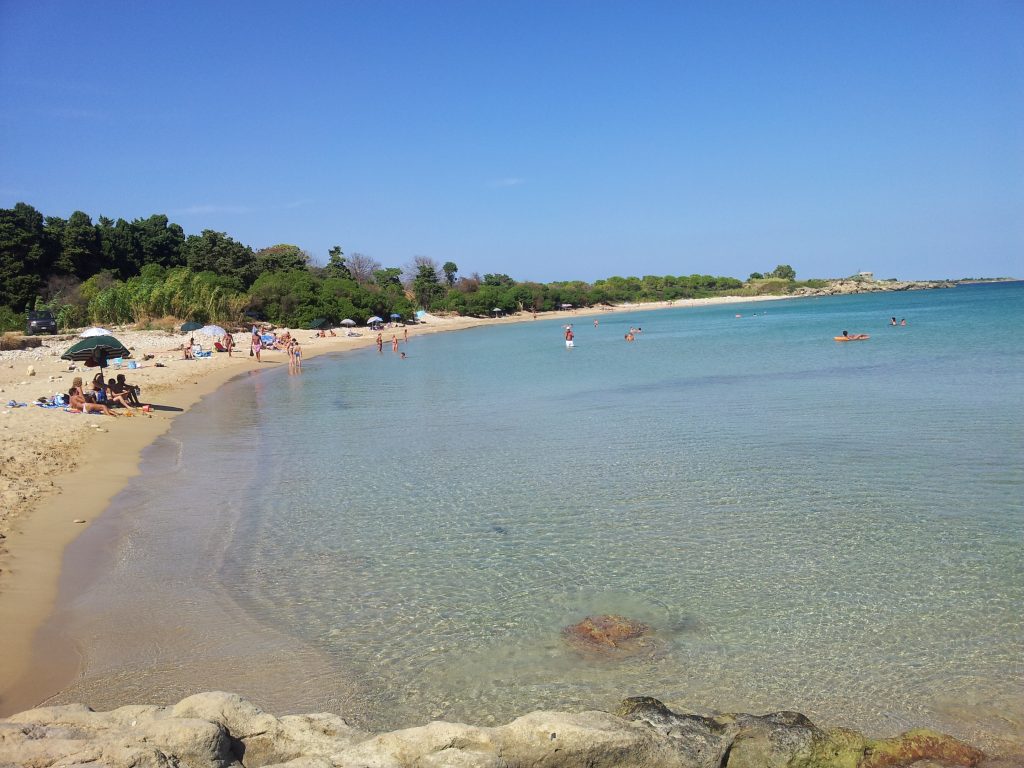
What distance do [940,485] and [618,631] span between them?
6.08 meters

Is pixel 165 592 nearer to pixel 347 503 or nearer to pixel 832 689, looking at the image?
pixel 347 503

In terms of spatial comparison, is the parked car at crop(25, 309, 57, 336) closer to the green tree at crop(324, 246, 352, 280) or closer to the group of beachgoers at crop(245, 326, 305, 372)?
the group of beachgoers at crop(245, 326, 305, 372)

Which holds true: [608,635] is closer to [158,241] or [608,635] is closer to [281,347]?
[281,347]

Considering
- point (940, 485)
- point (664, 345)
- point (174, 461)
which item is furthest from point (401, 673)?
point (664, 345)

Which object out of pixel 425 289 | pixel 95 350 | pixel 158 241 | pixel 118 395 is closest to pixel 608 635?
pixel 95 350

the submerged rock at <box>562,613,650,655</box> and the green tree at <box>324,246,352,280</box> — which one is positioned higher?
the green tree at <box>324,246,352,280</box>

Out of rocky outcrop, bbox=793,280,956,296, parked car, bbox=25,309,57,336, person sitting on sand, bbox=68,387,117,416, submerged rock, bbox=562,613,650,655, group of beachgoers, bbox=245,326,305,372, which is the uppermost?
rocky outcrop, bbox=793,280,956,296

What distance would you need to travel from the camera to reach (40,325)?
38188 millimetres

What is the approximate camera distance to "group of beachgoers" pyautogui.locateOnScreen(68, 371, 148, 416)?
16.7 meters

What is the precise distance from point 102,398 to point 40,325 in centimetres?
2538

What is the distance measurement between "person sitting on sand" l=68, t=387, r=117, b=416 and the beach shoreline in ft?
1.18

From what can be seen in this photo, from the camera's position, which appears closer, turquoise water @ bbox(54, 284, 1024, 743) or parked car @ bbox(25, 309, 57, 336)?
turquoise water @ bbox(54, 284, 1024, 743)

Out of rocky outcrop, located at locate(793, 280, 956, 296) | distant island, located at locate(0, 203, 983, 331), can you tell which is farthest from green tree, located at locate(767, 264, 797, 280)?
distant island, located at locate(0, 203, 983, 331)

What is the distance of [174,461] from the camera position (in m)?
13.2
